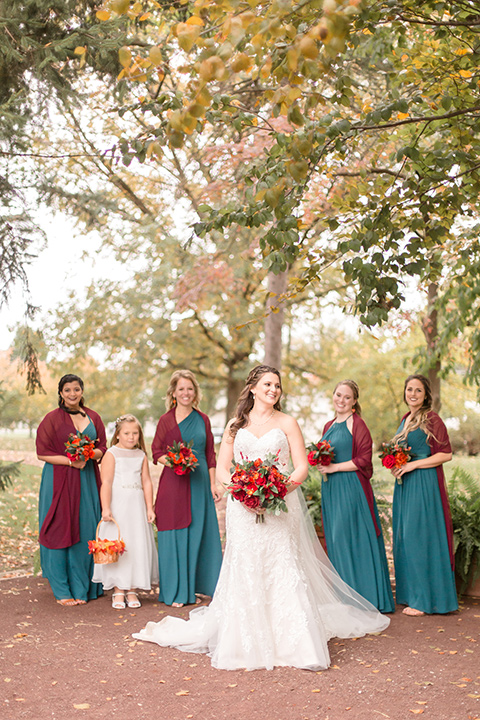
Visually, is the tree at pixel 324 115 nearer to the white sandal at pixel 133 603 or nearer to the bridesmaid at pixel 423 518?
the bridesmaid at pixel 423 518

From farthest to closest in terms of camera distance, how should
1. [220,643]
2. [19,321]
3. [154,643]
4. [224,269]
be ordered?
[224,269], [19,321], [154,643], [220,643]

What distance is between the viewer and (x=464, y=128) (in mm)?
5961

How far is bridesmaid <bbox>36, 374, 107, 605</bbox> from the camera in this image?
7.08m

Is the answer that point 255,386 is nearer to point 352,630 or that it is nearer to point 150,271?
point 352,630

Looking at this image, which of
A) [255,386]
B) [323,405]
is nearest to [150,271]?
[255,386]

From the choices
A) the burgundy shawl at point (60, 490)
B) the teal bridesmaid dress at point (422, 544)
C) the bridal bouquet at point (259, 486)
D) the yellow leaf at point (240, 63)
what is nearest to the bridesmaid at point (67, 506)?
the burgundy shawl at point (60, 490)

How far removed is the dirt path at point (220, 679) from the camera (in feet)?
14.3

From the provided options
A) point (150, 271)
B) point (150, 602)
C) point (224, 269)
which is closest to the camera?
point (150, 602)

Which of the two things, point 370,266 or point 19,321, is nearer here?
point 370,266

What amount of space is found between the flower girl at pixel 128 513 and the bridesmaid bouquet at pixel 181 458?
1.33ft

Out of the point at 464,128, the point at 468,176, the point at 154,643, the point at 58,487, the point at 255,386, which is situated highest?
the point at 464,128

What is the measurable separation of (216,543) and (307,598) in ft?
7.08

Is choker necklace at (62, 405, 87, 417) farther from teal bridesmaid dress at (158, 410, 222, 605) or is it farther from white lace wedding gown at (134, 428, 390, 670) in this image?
white lace wedding gown at (134, 428, 390, 670)

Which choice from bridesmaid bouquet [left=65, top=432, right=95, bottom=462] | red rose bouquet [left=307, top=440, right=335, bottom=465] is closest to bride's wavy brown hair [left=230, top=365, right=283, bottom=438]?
red rose bouquet [left=307, top=440, right=335, bottom=465]
